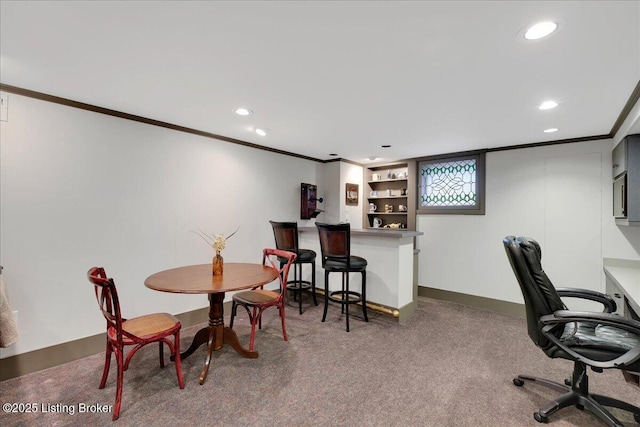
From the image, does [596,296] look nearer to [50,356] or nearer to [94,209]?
[94,209]

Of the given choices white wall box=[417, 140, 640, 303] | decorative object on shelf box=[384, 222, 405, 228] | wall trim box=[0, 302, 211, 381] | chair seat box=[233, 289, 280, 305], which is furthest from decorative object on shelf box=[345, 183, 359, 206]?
wall trim box=[0, 302, 211, 381]

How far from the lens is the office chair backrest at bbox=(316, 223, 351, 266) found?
3100 millimetres

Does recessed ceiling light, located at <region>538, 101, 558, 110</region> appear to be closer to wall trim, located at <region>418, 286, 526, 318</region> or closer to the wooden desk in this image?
wall trim, located at <region>418, 286, 526, 318</region>

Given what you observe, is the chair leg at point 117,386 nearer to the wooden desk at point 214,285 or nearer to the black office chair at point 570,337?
the wooden desk at point 214,285

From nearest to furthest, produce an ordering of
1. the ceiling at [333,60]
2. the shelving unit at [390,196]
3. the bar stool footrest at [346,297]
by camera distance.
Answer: the ceiling at [333,60]
the bar stool footrest at [346,297]
the shelving unit at [390,196]

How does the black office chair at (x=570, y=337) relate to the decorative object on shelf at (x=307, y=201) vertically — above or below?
below

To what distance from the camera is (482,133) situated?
3.35 metres

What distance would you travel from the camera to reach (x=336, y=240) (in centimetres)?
319

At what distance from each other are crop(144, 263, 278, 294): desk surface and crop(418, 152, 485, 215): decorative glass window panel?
122 inches

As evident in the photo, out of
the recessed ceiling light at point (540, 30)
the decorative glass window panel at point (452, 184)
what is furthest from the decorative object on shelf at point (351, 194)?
the recessed ceiling light at point (540, 30)

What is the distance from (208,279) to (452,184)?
383cm

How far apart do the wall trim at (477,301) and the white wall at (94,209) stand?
3039 millimetres

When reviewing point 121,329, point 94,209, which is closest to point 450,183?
point 121,329

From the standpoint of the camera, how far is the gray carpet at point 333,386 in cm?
181
